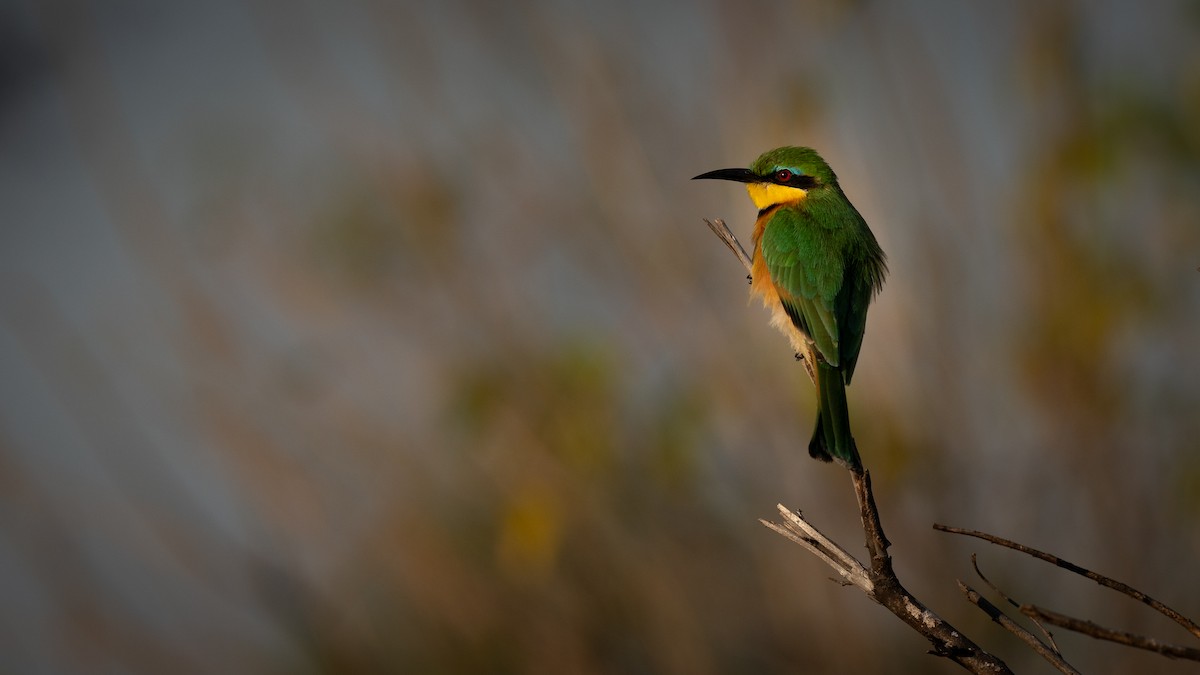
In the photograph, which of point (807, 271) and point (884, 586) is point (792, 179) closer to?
point (807, 271)

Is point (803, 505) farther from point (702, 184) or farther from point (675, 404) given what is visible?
point (702, 184)

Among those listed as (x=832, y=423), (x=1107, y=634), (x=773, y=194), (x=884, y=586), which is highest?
(x=773, y=194)

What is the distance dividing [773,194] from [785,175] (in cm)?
7

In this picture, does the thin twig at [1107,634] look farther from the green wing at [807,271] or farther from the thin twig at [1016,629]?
the green wing at [807,271]

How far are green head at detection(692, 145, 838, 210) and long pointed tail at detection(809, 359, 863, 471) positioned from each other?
642mm

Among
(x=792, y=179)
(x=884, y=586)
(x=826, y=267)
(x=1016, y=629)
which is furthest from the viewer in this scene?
(x=792, y=179)

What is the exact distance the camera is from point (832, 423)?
5.84 ft

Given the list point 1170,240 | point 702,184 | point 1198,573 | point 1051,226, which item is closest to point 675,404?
point 702,184

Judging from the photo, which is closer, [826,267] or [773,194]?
[826,267]

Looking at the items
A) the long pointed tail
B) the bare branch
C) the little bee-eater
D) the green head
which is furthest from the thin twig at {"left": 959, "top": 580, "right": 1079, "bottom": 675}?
the green head

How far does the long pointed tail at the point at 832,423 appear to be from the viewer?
1.64m

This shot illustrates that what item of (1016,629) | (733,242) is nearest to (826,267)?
(733,242)

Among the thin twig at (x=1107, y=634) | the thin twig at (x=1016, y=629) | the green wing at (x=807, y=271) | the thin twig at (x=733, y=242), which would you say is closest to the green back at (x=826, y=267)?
the green wing at (x=807, y=271)

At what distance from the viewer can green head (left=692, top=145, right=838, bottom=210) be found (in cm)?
254
